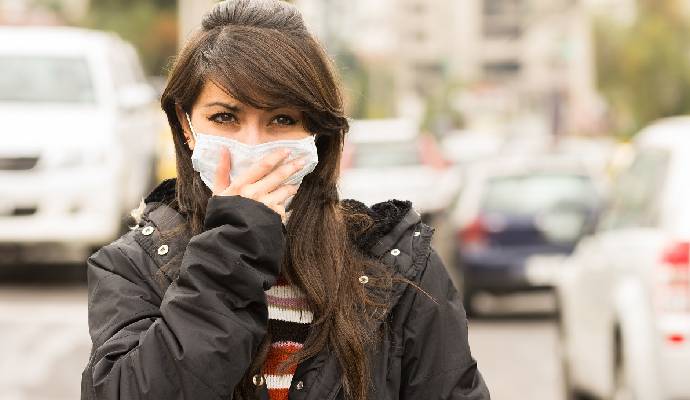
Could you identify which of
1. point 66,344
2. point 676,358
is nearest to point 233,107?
point 676,358

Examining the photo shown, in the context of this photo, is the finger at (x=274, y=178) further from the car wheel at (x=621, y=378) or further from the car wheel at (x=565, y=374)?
the car wheel at (x=565, y=374)

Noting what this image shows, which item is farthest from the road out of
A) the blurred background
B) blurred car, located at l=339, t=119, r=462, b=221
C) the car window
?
blurred car, located at l=339, t=119, r=462, b=221

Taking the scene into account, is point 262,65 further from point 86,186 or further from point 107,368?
point 86,186

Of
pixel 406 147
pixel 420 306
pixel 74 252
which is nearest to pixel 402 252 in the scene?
pixel 420 306

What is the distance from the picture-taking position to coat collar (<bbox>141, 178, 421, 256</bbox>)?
277cm

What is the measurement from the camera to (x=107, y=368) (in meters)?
2.50

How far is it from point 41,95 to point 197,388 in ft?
39.0

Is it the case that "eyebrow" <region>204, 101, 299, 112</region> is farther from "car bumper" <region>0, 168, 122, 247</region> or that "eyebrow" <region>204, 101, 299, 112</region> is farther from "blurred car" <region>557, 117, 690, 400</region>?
"car bumper" <region>0, 168, 122, 247</region>

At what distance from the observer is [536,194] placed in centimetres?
1482

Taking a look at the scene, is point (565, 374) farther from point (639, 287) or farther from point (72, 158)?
point (72, 158)

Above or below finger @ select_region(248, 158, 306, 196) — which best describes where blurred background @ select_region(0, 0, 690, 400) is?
below

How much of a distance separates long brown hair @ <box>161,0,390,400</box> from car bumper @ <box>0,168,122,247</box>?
10598 millimetres

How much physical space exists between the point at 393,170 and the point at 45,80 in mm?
6382

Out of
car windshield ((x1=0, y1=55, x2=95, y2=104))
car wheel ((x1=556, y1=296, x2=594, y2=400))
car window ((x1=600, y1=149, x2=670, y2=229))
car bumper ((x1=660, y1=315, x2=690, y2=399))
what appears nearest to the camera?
car bumper ((x1=660, y1=315, x2=690, y2=399))
